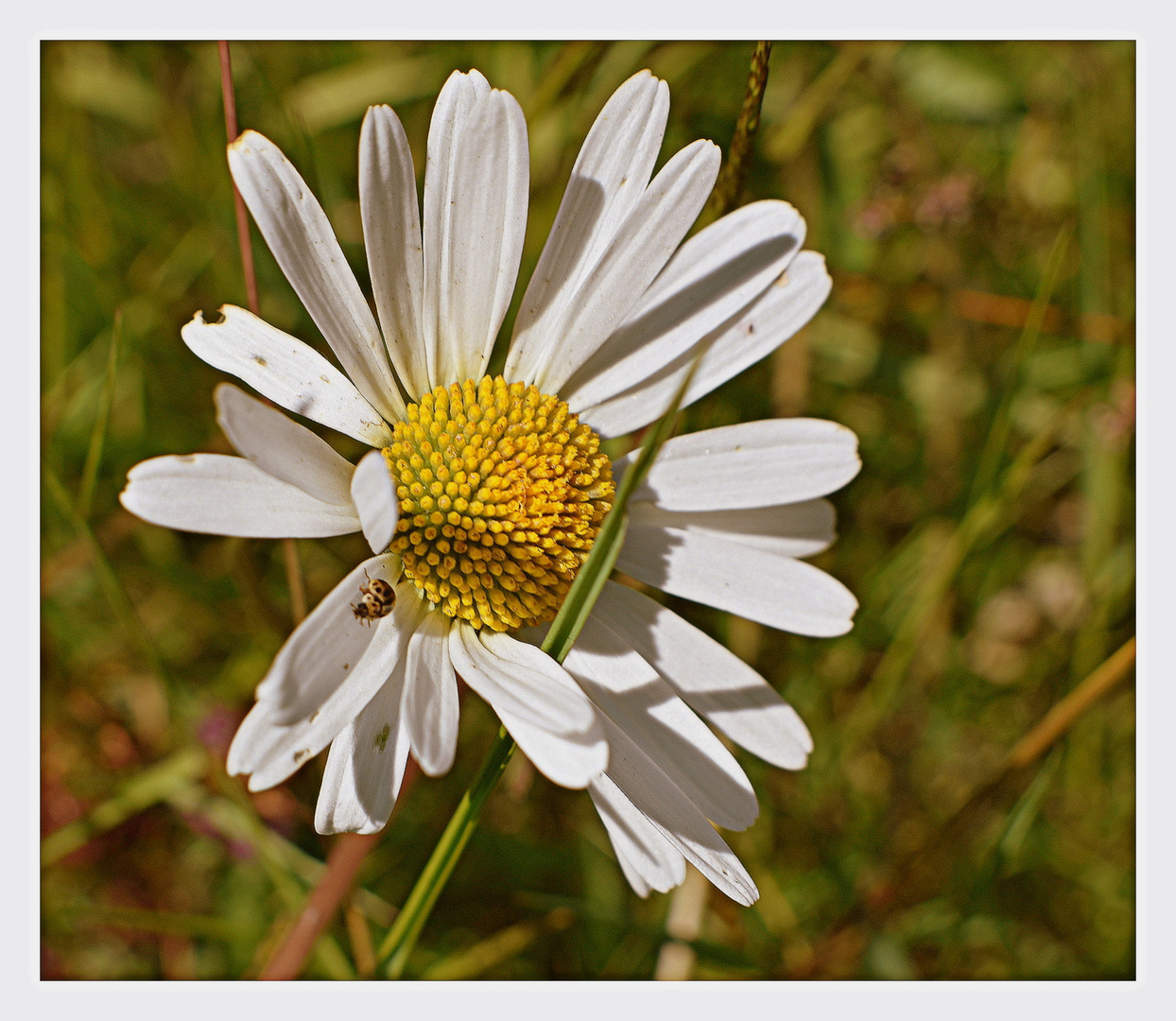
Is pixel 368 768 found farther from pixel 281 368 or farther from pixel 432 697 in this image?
pixel 281 368

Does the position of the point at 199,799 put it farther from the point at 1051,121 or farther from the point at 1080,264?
the point at 1051,121

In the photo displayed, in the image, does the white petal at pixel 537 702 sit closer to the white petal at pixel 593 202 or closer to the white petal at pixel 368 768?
the white petal at pixel 368 768

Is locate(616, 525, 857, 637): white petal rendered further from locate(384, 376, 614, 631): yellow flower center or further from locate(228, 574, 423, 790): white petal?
locate(228, 574, 423, 790): white petal

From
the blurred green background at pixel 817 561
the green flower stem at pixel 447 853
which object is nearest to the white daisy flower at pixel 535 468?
the green flower stem at pixel 447 853

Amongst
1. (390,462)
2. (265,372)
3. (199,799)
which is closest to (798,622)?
(390,462)

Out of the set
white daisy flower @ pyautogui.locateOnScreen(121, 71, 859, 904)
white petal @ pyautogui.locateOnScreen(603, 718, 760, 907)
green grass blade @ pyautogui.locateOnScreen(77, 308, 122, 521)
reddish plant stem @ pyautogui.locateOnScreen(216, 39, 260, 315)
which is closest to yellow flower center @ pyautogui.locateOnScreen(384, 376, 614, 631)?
white daisy flower @ pyautogui.locateOnScreen(121, 71, 859, 904)

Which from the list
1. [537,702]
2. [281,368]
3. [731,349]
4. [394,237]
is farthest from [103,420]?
[731,349]
